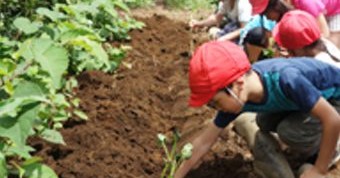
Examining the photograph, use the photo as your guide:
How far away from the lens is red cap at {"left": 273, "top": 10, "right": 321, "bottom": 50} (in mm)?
3303

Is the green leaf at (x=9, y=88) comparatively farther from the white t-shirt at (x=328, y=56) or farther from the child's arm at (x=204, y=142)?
the white t-shirt at (x=328, y=56)

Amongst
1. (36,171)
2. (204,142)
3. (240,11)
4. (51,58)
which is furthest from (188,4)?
(36,171)

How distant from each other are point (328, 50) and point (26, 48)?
1.69 metres

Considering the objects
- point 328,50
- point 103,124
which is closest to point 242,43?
point 328,50

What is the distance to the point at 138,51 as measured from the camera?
514 cm

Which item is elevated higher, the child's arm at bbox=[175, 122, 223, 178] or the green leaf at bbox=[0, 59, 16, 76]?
the green leaf at bbox=[0, 59, 16, 76]

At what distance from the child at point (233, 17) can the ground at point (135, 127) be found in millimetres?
434

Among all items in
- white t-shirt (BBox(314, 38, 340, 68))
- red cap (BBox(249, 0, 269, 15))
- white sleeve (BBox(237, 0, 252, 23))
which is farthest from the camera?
white sleeve (BBox(237, 0, 252, 23))

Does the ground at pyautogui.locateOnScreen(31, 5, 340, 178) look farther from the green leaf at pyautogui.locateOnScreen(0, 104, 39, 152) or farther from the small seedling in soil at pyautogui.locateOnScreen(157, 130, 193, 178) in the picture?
the green leaf at pyautogui.locateOnScreen(0, 104, 39, 152)

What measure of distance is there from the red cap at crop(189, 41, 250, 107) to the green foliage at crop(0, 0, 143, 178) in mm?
627

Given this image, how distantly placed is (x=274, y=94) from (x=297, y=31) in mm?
650

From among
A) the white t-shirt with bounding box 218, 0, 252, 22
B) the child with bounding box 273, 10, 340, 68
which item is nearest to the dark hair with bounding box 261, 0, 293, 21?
the child with bounding box 273, 10, 340, 68

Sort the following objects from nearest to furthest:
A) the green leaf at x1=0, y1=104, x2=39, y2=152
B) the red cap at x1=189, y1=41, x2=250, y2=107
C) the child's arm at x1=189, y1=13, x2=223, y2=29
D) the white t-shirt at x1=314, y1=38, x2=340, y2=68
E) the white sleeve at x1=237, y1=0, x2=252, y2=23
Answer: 1. the green leaf at x1=0, y1=104, x2=39, y2=152
2. the red cap at x1=189, y1=41, x2=250, y2=107
3. the white t-shirt at x1=314, y1=38, x2=340, y2=68
4. the white sleeve at x1=237, y1=0, x2=252, y2=23
5. the child's arm at x1=189, y1=13, x2=223, y2=29

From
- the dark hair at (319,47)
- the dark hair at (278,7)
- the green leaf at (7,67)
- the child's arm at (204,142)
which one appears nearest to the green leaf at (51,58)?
the green leaf at (7,67)
